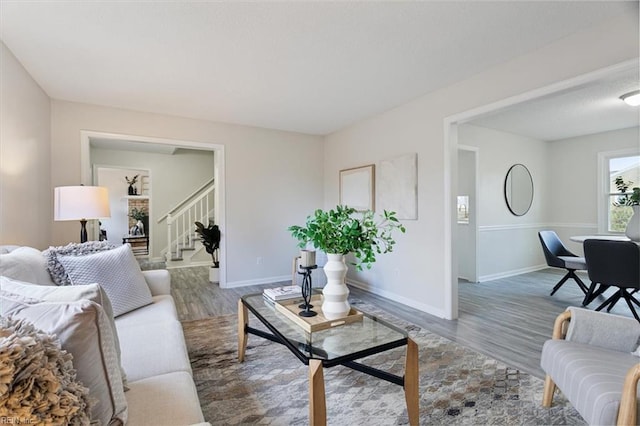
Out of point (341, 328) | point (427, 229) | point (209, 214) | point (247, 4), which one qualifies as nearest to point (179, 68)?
point (247, 4)

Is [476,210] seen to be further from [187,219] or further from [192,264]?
[187,219]

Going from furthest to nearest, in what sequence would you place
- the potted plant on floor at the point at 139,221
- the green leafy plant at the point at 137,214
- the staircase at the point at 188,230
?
the green leafy plant at the point at 137,214 → the potted plant on floor at the point at 139,221 → the staircase at the point at 188,230

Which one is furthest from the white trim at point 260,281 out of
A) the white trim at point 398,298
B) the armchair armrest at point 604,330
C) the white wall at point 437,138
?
the armchair armrest at point 604,330

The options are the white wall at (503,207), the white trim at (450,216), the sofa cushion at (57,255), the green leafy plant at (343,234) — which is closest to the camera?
the green leafy plant at (343,234)

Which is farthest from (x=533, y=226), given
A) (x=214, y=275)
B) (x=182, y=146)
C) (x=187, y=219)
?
(x=187, y=219)

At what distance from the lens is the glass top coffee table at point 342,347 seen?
134cm

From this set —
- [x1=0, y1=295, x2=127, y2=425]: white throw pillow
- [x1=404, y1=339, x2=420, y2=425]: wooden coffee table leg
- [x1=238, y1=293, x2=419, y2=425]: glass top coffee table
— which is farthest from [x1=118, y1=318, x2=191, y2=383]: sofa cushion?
[x1=404, y1=339, x2=420, y2=425]: wooden coffee table leg

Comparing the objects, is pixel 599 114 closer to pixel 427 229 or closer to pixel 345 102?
pixel 427 229

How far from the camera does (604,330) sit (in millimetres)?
1543

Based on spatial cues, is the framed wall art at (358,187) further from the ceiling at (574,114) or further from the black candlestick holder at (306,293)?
the black candlestick holder at (306,293)

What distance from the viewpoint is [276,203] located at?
484 centimetres

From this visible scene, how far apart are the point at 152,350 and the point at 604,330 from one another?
2.29 m

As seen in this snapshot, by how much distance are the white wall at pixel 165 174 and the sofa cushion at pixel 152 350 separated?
577 centimetres

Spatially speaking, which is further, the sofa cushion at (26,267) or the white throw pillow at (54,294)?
the sofa cushion at (26,267)
